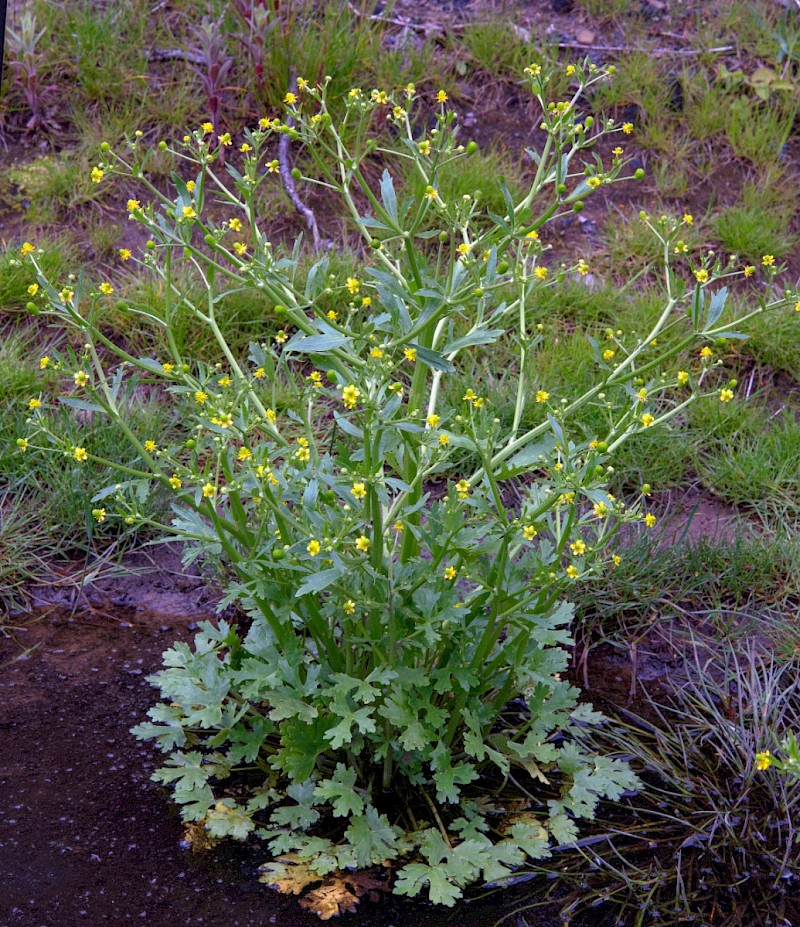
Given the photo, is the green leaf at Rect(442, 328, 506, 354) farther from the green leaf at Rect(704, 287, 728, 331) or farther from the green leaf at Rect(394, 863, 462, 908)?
the green leaf at Rect(394, 863, 462, 908)

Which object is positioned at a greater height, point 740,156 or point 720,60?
point 720,60

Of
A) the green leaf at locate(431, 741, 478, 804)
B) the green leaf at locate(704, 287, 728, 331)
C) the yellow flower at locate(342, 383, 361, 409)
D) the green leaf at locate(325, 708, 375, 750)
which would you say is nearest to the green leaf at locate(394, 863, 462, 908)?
the green leaf at locate(431, 741, 478, 804)

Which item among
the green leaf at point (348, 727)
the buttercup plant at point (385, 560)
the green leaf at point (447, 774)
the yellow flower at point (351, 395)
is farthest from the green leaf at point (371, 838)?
the yellow flower at point (351, 395)

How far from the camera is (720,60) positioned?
206 inches

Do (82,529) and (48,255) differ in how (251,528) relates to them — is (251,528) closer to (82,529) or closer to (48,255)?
(82,529)

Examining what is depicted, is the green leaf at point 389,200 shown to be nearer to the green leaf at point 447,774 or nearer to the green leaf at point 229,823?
the green leaf at point 447,774

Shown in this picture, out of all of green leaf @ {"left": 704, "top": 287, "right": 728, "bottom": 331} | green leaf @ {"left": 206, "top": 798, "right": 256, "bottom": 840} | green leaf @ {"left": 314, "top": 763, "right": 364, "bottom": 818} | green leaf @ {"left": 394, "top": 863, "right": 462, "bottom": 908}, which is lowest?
green leaf @ {"left": 394, "top": 863, "right": 462, "bottom": 908}

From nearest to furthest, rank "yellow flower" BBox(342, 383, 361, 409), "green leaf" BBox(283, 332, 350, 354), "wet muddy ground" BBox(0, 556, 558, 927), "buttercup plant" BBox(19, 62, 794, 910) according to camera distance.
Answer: "yellow flower" BBox(342, 383, 361, 409)
"green leaf" BBox(283, 332, 350, 354)
"buttercup plant" BBox(19, 62, 794, 910)
"wet muddy ground" BBox(0, 556, 558, 927)

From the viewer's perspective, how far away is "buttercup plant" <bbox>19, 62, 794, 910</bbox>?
6.79 feet

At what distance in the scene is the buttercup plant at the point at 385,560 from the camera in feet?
6.79

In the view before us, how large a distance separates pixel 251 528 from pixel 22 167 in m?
2.71

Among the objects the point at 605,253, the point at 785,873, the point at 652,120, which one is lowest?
the point at 785,873

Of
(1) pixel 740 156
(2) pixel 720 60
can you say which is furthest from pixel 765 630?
(2) pixel 720 60

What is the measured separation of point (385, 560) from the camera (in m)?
2.32
